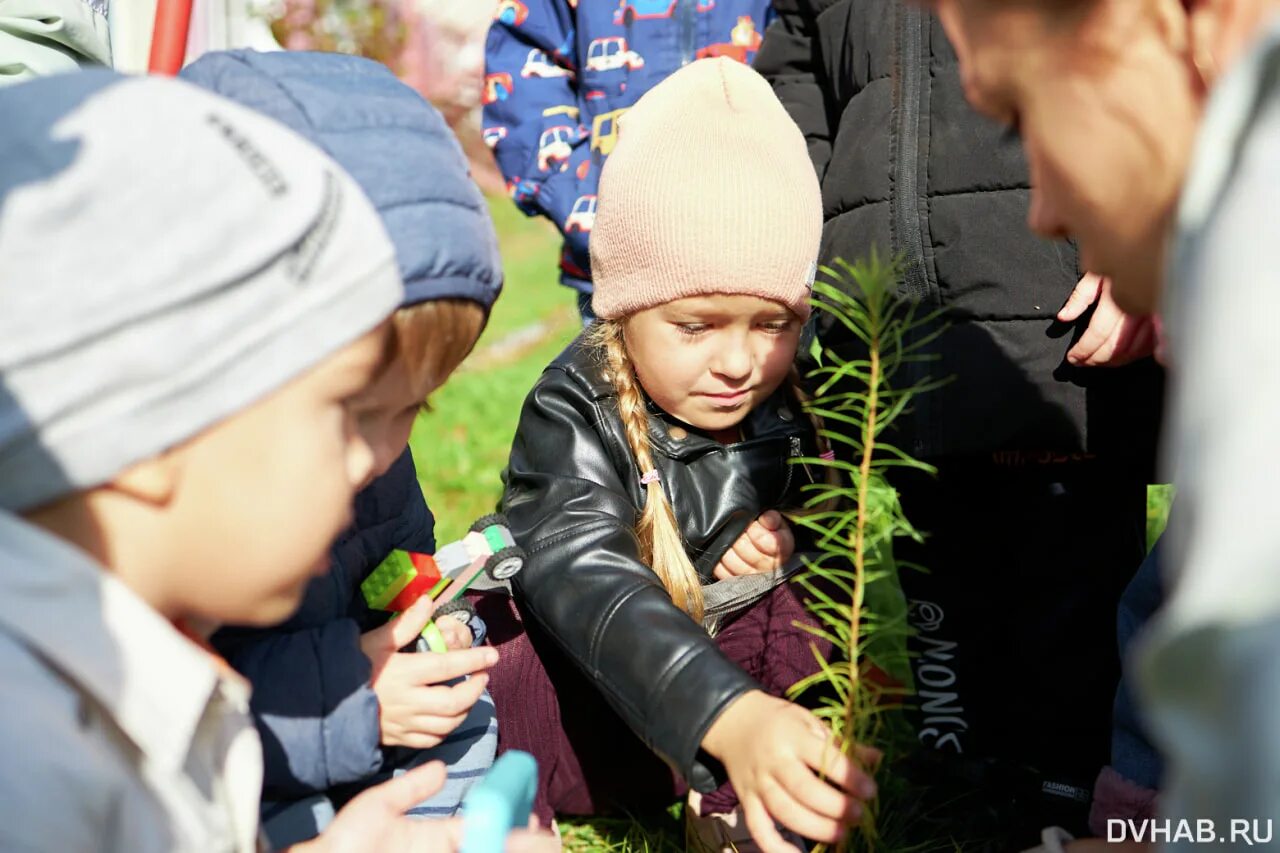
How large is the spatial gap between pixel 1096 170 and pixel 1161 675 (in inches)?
20.9

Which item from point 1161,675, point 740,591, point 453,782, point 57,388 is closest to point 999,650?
point 740,591

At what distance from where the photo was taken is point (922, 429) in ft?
8.50

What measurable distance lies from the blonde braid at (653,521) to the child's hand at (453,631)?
0.38 metres

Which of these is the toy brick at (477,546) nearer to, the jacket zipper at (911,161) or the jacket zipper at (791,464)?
the jacket zipper at (791,464)

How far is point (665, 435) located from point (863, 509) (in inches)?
38.5

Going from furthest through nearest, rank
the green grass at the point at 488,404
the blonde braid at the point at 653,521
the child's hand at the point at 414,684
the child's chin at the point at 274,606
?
the green grass at the point at 488,404, the blonde braid at the point at 653,521, the child's hand at the point at 414,684, the child's chin at the point at 274,606

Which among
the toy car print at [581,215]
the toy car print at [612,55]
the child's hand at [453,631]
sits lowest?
the child's hand at [453,631]

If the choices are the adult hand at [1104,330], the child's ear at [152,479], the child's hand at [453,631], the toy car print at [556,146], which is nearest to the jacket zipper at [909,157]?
the adult hand at [1104,330]

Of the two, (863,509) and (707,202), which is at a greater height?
(707,202)

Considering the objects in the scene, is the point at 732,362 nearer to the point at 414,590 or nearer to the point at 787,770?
the point at 414,590

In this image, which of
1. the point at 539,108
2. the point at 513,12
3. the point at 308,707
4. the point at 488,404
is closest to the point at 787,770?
the point at 308,707

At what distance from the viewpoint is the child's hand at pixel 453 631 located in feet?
7.22

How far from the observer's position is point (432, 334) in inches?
70.4

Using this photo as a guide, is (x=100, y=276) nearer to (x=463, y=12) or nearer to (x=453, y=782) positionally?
(x=453, y=782)
